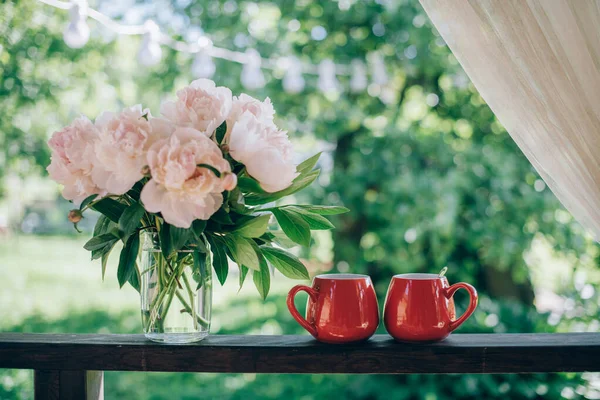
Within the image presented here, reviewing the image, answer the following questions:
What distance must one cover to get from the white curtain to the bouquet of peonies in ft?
1.09

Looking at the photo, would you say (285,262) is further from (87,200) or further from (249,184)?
(87,200)

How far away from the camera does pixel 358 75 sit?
8.93ft

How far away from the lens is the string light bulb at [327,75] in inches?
104

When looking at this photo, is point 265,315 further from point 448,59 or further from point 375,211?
point 448,59

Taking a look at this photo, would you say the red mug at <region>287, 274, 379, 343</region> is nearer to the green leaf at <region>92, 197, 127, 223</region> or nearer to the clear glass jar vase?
the clear glass jar vase

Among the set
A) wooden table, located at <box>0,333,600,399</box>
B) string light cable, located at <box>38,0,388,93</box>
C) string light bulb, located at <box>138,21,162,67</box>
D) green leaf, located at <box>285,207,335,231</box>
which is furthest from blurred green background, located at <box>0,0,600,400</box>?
green leaf, located at <box>285,207,335,231</box>

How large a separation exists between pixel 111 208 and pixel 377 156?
1.98 meters

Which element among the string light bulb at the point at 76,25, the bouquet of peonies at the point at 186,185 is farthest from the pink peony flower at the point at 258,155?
the string light bulb at the point at 76,25

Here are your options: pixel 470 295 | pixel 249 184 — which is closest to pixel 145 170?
pixel 249 184

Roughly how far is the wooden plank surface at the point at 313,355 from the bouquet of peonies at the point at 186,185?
7 cm

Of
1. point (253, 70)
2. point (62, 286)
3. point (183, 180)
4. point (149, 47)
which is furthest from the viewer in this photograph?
point (62, 286)

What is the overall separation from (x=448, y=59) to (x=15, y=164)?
269 centimetres

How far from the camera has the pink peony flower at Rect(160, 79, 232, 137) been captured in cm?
83

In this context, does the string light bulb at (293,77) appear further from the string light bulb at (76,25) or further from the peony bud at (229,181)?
the peony bud at (229,181)
